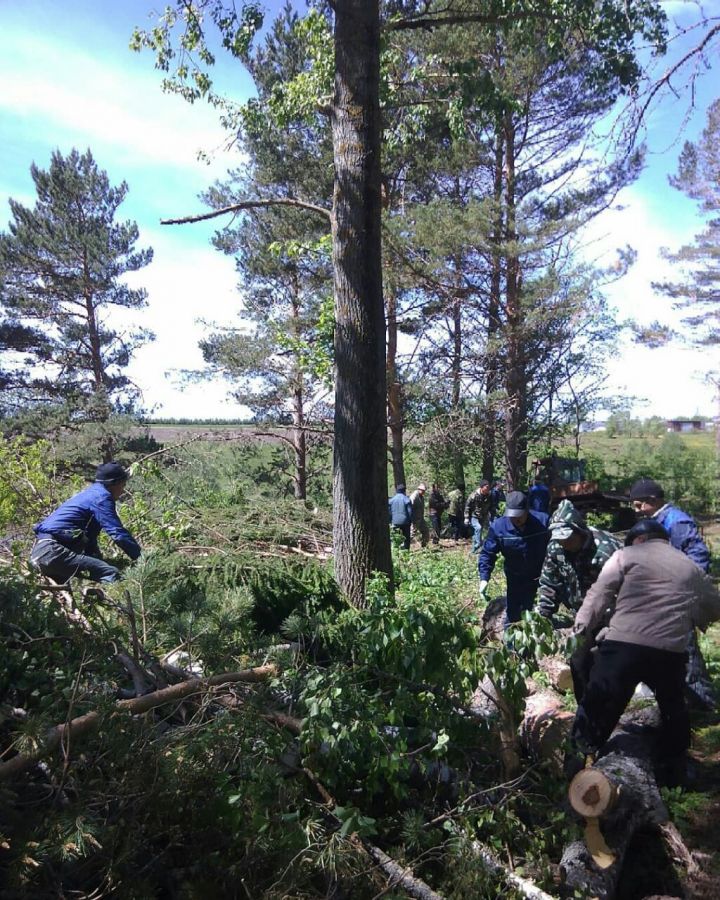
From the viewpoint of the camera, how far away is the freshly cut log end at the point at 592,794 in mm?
2916

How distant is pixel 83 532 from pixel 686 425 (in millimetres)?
40094

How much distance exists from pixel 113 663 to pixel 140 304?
16.7 m

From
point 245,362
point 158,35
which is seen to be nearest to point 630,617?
point 158,35

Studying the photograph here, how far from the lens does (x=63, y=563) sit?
505cm

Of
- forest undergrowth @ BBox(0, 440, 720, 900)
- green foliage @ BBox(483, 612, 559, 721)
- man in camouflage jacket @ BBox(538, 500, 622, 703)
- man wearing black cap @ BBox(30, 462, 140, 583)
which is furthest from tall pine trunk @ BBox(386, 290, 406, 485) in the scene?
green foliage @ BBox(483, 612, 559, 721)

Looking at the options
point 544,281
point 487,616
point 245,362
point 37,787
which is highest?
point 544,281

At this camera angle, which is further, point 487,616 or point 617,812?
point 487,616

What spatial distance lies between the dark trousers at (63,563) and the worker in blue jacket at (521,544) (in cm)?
310

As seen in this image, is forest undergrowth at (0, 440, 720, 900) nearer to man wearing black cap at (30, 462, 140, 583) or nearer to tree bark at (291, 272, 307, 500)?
man wearing black cap at (30, 462, 140, 583)

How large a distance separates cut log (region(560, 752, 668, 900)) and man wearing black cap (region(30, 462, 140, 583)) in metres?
3.45

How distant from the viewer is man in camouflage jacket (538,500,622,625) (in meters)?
4.62

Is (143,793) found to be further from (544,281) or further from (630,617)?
(544,281)

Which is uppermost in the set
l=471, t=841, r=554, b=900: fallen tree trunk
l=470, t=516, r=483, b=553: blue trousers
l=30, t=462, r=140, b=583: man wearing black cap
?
l=30, t=462, r=140, b=583: man wearing black cap

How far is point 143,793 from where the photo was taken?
94.7 inches
